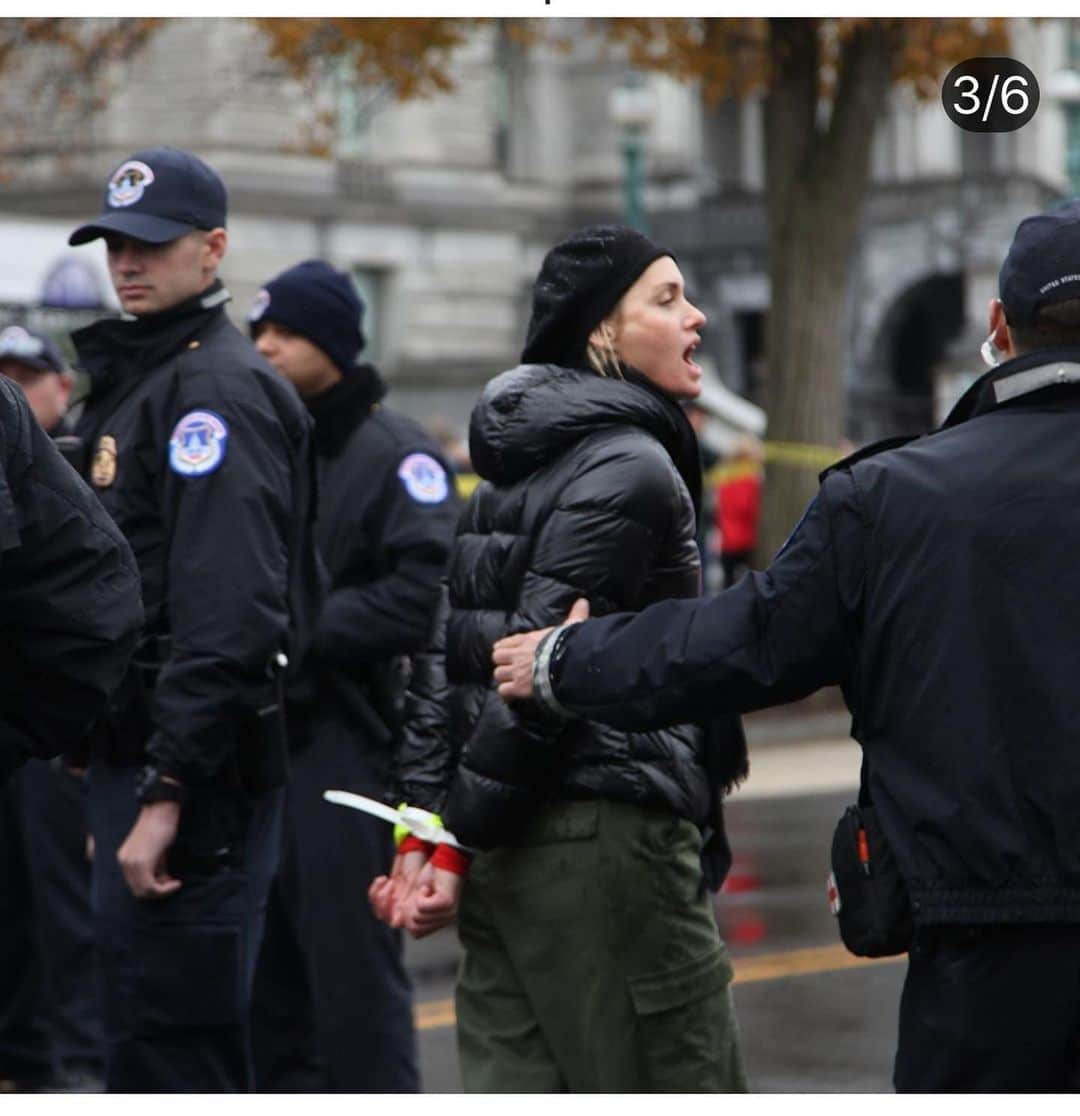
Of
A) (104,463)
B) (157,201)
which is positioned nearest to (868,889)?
(104,463)

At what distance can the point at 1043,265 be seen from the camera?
11.6ft

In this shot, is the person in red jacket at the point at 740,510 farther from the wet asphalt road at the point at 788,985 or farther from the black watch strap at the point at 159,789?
the black watch strap at the point at 159,789

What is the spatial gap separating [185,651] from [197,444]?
0.39m

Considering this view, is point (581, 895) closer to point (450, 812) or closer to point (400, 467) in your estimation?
point (450, 812)

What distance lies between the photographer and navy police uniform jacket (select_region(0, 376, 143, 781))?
3129 millimetres

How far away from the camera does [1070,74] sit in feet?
48.1

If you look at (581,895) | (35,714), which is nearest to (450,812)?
(581,895)

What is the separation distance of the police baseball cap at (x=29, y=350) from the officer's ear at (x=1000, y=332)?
15.2 feet

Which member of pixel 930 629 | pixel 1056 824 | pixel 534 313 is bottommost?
pixel 1056 824

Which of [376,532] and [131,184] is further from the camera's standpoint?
[376,532]

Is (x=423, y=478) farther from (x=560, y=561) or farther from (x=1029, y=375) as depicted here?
(x=1029, y=375)

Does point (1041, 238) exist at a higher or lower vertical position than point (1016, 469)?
higher

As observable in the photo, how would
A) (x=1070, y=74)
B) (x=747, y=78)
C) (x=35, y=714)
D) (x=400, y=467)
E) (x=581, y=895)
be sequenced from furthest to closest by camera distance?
1. (x=747, y=78)
2. (x=1070, y=74)
3. (x=400, y=467)
4. (x=581, y=895)
5. (x=35, y=714)

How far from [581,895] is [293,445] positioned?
3.86 feet
